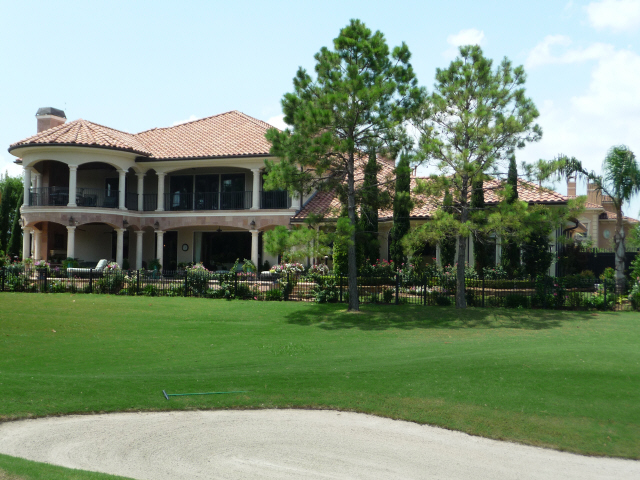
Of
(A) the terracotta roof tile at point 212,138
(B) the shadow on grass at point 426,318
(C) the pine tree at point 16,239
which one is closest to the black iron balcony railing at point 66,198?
(A) the terracotta roof tile at point 212,138

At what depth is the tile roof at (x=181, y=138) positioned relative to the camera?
27.6m

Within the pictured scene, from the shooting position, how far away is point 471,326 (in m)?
16.4

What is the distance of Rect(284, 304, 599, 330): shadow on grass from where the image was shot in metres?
16.3

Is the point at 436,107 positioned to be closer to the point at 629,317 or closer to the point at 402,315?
the point at 402,315

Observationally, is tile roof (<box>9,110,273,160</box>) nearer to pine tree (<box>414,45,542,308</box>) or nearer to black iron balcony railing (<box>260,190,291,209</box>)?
black iron balcony railing (<box>260,190,291,209</box>)

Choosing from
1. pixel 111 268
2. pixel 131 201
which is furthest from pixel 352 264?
pixel 131 201

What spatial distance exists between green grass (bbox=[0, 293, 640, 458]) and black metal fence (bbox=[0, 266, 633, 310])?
2591 millimetres

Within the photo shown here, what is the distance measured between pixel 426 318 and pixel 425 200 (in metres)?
4.52

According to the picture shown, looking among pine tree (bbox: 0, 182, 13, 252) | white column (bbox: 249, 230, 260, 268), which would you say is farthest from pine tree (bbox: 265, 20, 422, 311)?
pine tree (bbox: 0, 182, 13, 252)

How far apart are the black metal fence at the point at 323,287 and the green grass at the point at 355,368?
8.50ft

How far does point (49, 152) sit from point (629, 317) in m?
25.8

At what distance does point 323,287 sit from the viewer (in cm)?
2102

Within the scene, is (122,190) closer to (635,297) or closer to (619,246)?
(635,297)

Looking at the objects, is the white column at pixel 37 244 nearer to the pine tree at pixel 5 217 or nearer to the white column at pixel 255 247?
the white column at pixel 255 247
